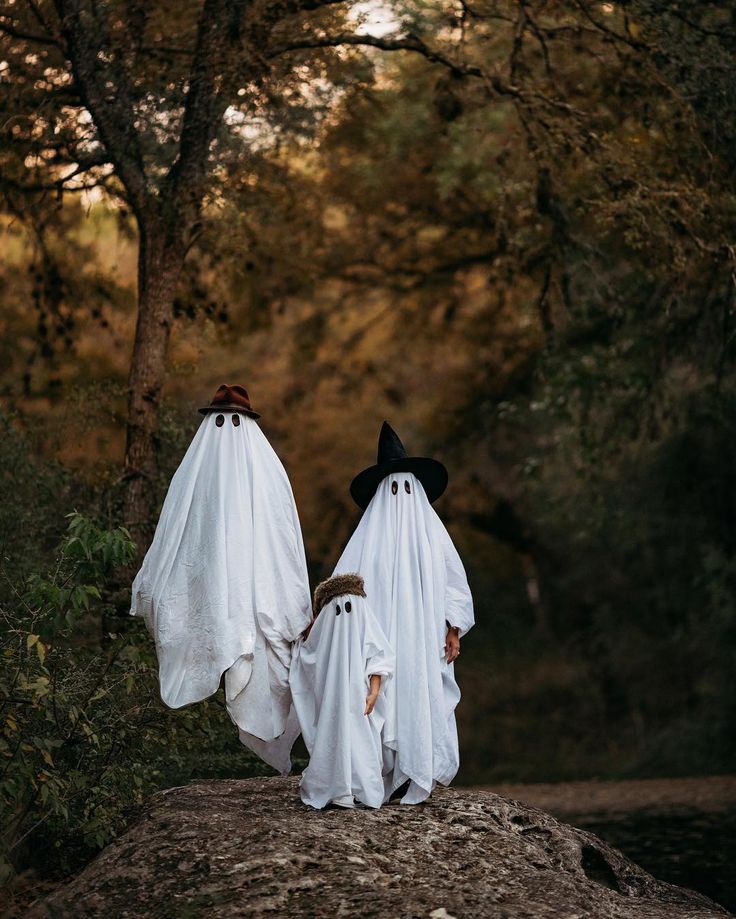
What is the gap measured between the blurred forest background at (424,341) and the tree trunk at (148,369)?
0.48ft

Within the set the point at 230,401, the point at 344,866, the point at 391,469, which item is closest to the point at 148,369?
the point at 230,401

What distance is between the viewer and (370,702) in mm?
6543

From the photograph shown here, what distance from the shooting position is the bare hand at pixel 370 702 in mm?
6530

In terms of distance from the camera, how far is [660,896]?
7242mm

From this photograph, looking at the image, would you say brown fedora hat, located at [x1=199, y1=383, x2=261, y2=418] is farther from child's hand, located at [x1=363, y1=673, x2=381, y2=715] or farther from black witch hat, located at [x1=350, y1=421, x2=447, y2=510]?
child's hand, located at [x1=363, y1=673, x2=381, y2=715]

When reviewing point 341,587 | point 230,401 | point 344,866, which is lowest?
point 344,866

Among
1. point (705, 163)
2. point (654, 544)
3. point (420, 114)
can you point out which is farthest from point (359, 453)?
point (705, 163)

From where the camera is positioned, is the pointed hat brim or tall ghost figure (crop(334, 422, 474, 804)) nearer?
tall ghost figure (crop(334, 422, 474, 804))

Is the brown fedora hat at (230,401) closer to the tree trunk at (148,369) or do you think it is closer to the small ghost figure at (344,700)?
the small ghost figure at (344,700)

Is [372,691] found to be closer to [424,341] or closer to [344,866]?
[344,866]

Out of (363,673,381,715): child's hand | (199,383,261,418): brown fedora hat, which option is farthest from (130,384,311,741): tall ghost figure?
(363,673,381,715): child's hand

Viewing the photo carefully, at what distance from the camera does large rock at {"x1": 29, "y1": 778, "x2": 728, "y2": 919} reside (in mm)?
5520

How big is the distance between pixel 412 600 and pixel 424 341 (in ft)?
49.6

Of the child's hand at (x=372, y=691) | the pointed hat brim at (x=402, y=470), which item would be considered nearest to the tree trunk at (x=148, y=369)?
the pointed hat brim at (x=402, y=470)
